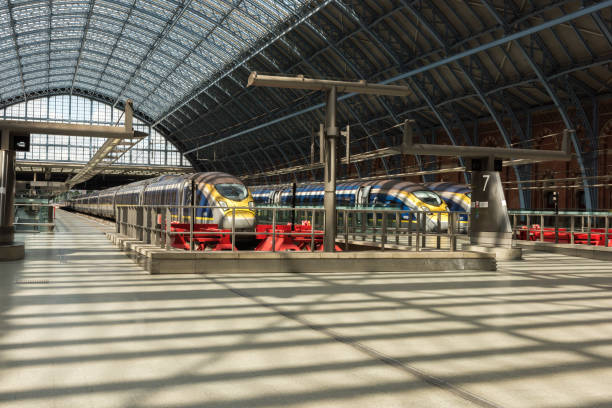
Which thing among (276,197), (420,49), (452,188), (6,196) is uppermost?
(420,49)

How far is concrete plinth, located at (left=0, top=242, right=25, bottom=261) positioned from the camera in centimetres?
1357

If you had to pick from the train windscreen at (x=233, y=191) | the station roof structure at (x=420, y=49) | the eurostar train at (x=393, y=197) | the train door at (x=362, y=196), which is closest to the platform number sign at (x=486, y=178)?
the eurostar train at (x=393, y=197)

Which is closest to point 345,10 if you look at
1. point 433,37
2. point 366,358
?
point 433,37

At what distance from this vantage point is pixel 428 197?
27.6m

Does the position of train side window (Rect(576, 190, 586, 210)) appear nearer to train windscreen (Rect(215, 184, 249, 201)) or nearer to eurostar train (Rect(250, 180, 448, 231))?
eurostar train (Rect(250, 180, 448, 231))

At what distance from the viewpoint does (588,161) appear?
31.1 m

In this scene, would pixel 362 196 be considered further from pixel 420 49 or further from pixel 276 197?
pixel 276 197

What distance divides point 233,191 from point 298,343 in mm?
17960

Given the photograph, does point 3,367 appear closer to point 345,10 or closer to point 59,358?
point 59,358

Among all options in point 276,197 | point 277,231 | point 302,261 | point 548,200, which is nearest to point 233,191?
point 277,231

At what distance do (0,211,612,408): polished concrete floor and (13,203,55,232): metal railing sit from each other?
1498 centimetres

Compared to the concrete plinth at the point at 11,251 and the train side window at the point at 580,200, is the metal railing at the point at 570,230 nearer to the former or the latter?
the train side window at the point at 580,200

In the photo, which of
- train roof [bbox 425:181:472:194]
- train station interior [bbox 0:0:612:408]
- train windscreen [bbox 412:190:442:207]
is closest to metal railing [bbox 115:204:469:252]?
train station interior [bbox 0:0:612:408]

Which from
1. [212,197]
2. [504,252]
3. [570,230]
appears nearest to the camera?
[504,252]
